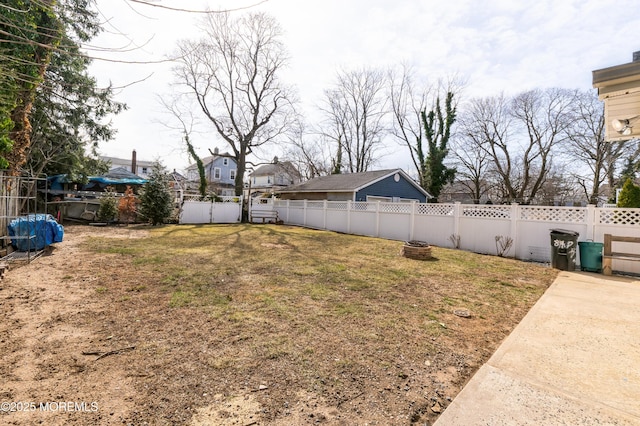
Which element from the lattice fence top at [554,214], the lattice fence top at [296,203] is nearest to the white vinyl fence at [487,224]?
the lattice fence top at [554,214]

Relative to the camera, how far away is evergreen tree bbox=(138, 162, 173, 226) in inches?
571

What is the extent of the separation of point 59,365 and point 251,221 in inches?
687

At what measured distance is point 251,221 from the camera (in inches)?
774

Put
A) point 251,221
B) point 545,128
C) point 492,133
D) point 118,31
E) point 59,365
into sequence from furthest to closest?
point 492,133
point 545,128
point 251,221
point 59,365
point 118,31

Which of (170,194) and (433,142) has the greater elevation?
(433,142)

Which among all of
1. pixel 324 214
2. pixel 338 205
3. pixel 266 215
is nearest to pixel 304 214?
pixel 324 214

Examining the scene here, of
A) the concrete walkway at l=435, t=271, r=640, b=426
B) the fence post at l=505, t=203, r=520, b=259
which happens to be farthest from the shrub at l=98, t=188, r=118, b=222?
the fence post at l=505, t=203, r=520, b=259

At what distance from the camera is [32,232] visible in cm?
710

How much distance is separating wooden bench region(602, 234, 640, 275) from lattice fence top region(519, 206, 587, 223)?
1.07m

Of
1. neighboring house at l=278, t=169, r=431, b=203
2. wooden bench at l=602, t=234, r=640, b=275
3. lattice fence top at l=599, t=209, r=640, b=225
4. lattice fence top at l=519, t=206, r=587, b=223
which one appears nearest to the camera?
wooden bench at l=602, t=234, r=640, b=275

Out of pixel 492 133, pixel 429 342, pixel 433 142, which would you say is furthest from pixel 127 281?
pixel 492 133

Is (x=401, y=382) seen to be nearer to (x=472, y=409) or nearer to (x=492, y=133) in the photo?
(x=472, y=409)

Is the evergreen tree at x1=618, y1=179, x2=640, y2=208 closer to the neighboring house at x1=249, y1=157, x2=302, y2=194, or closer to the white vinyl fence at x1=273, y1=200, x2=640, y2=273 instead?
the white vinyl fence at x1=273, y1=200, x2=640, y2=273

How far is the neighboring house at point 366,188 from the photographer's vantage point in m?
18.1
